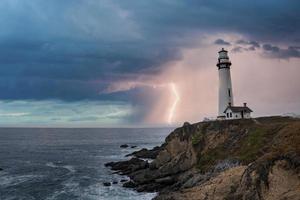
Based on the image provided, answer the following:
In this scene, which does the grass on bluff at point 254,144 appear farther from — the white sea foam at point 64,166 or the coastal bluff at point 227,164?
the white sea foam at point 64,166

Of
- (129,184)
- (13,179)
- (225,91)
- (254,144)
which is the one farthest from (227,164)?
(13,179)

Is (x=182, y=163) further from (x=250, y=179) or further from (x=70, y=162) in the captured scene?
(x=70, y=162)

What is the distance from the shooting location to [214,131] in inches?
2571

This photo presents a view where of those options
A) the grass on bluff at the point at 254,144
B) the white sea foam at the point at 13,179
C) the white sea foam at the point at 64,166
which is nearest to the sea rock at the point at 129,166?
the white sea foam at the point at 64,166

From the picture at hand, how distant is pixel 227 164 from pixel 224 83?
2371cm

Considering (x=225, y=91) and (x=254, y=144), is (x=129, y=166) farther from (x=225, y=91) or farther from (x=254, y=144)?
(x=254, y=144)

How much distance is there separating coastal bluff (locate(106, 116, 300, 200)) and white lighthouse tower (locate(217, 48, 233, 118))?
6.23 metres

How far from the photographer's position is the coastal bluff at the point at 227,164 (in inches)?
1467

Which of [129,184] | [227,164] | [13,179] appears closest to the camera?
[227,164]

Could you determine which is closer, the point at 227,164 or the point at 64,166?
the point at 227,164

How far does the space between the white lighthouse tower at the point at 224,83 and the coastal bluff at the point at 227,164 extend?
623 cm

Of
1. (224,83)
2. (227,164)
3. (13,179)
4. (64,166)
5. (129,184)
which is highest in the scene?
(224,83)

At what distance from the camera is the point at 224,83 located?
71.7 metres

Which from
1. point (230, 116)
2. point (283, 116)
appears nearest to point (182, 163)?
point (230, 116)
